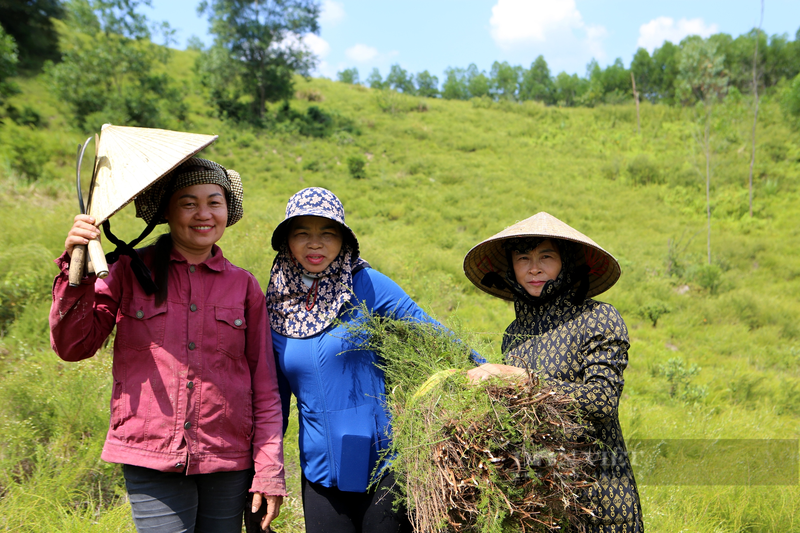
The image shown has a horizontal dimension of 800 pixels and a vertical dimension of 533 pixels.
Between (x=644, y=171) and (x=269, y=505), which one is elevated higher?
(x=644, y=171)

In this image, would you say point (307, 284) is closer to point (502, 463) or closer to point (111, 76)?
point (502, 463)

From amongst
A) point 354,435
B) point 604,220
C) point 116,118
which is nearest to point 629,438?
point 354,435

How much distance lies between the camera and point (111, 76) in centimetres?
1884

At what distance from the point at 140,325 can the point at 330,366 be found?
2.32 ft

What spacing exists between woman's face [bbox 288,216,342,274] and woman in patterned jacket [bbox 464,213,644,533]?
724 mm

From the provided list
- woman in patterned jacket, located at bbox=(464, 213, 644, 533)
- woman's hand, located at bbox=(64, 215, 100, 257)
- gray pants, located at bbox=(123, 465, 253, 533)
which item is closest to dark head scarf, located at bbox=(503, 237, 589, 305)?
woman in patterned jacket, located at bbox=(464, 213, 644, 533)

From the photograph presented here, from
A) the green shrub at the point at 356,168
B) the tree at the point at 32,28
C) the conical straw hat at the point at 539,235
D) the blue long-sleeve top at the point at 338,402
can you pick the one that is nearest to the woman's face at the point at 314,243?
the blue long-sleeve top at the point at 338,402

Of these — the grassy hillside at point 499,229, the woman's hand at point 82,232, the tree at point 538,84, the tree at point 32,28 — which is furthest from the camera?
the tree at point 538,84

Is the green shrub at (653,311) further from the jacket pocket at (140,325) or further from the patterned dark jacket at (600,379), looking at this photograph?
the jacket pocket at (140,325)

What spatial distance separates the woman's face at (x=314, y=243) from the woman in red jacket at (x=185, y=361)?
241 millimetres

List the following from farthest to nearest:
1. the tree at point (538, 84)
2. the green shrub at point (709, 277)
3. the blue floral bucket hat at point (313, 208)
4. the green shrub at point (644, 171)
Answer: the tree at point (538, 84) < the green shrub at point (644, 171) < the green shrub at point (709, 277) < the blue floral bucket hat at point (313, 208)

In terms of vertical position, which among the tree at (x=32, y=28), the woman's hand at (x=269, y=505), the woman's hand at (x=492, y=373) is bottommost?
the woman's hand at (x=269, y=505)

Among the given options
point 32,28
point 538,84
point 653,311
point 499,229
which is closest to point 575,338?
point 653,311

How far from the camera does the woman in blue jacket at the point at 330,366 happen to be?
1813mm
